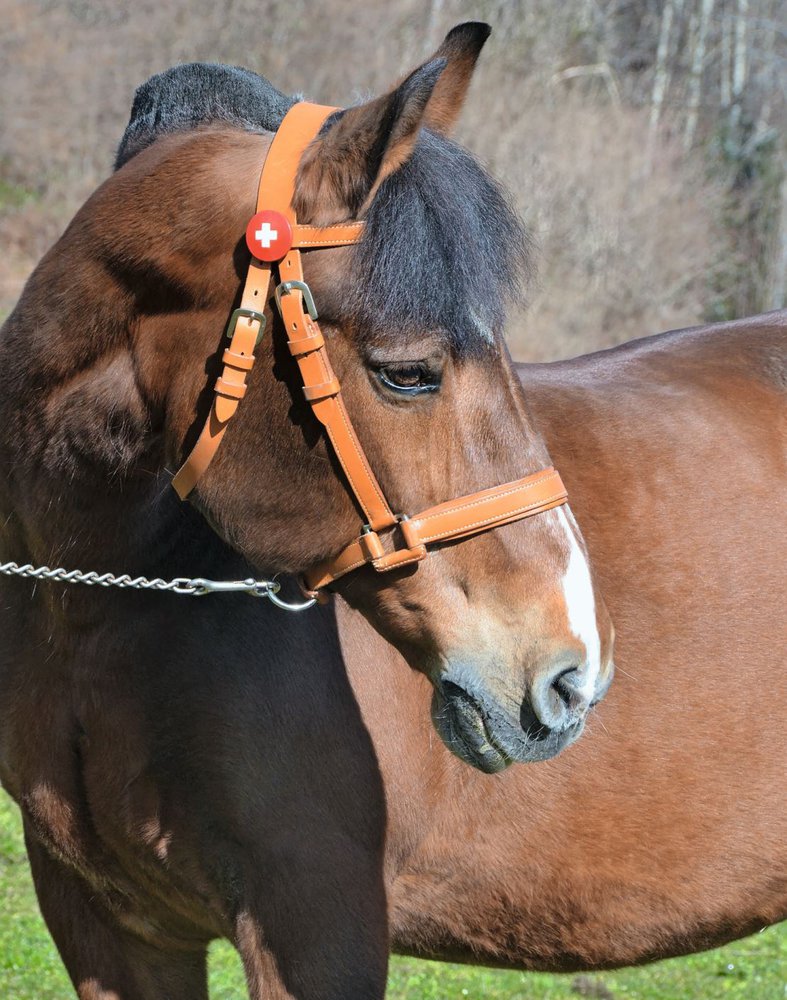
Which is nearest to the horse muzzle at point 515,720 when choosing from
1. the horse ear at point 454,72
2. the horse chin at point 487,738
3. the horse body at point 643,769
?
the horse chin at point 487,738

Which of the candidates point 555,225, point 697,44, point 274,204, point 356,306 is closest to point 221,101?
point 274,204

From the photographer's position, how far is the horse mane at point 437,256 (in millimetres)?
2125

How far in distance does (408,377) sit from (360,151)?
1.37ft

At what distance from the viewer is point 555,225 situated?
17.3m

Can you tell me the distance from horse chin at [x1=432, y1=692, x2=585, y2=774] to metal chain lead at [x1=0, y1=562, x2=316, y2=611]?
40 cm

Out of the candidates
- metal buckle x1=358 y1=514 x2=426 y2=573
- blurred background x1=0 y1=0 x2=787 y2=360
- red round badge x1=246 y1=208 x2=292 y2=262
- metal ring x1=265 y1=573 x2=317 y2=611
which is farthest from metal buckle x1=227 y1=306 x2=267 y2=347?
blurred background x1=0 y1=0 x2=787 y2=360

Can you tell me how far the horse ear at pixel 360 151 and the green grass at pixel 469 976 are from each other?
3.65 meters

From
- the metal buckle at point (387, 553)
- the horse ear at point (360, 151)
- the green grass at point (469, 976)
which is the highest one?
the horse ear at point (360, 151)

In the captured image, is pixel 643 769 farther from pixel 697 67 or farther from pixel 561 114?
pixel 697 67

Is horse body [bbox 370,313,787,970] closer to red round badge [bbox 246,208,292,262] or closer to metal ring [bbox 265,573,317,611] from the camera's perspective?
metal ring [bbox 265,573,317,611]

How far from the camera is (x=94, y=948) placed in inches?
121

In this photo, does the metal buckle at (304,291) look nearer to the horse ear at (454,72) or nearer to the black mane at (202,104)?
the horse ear at (454,72)

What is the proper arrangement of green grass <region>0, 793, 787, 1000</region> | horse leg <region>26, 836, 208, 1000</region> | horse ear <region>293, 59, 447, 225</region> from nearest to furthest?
horse ear <region>293, 59, 447, 225</region>
horse leg <region>26, 836, 208, 1000</region>
green grass <region>0, 793, 787, 1000</region>

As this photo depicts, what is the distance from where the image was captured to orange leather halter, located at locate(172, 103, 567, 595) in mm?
2162
